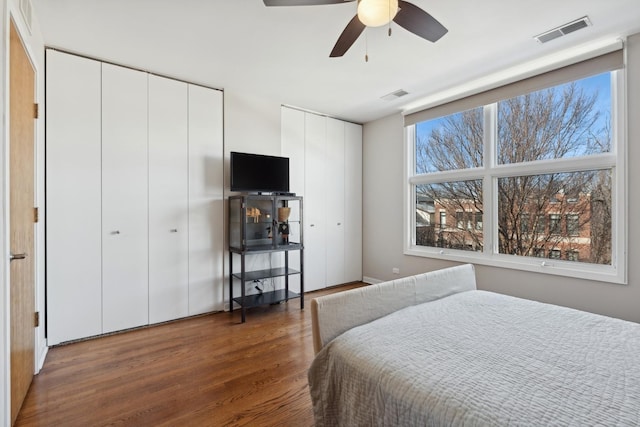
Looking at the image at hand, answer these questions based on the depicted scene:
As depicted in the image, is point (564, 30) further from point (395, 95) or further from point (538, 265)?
point (538, 265)

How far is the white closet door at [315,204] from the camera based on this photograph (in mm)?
4434

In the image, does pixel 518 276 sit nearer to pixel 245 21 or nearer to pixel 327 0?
pixel 327 0

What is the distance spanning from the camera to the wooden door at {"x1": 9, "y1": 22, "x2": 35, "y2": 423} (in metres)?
1.80

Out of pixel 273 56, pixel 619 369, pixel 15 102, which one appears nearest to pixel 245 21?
pixel 273 56

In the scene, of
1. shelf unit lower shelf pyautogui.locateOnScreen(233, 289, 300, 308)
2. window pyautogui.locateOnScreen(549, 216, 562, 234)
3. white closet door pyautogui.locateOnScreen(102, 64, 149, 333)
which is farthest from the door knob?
window pyautogui.locateOnScreen(549, 216, 562, 234)

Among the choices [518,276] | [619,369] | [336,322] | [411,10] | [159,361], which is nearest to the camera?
[619,369]

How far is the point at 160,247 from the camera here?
3252 millimetres

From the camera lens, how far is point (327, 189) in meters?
4.66

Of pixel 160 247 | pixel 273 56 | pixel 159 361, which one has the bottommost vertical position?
pixel 159 361

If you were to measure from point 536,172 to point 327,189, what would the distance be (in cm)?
262

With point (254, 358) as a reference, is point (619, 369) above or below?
above

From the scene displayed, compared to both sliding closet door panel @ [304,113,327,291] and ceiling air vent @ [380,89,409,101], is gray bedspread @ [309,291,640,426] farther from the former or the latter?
ceiling air vent @ [380,89,409,101]

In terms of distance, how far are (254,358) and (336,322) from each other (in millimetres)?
1260

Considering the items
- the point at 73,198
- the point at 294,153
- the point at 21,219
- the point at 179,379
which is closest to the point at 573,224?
the point at 294,153
